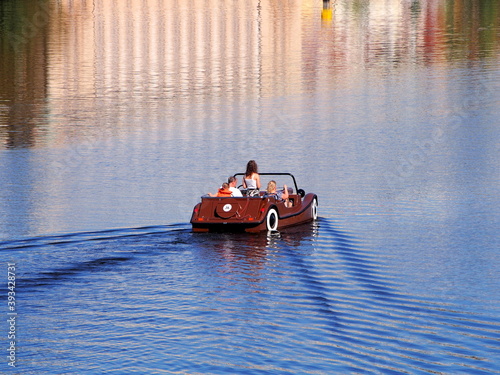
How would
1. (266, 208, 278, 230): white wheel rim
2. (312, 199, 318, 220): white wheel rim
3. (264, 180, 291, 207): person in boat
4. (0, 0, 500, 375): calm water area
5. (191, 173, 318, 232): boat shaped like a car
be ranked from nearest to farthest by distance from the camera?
(0, 0, 500, 375): calm water area → (191, 173, 318, 232): boat shaped like a car → (266, 208, 278, 230): white wheel rim → (264, 180, 291, 207): person in boat → (312, 199, 318, 220): white wheel rim

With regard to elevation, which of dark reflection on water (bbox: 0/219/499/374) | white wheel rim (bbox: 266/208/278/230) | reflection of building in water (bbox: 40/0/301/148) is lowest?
dark reflection on water (bbox: 0/219/499/374)

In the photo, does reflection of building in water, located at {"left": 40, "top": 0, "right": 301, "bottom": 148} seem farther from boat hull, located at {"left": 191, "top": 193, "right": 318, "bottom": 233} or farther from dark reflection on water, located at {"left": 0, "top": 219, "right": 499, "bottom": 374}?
dark reflection on water, located at {"left": 0, "top": 219, "right": 499, "bottom": 374}

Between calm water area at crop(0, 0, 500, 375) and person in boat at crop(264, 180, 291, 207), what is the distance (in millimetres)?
941

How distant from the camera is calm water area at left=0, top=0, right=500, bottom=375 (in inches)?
554

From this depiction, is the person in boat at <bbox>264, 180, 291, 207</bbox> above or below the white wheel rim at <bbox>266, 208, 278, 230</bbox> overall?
above

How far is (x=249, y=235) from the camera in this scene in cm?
2141

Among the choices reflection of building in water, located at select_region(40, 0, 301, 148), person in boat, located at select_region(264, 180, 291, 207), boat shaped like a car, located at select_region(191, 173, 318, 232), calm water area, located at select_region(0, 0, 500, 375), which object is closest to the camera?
calm water area, located at select_region(0, 0, 500, 375)

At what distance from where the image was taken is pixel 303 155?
3191cm

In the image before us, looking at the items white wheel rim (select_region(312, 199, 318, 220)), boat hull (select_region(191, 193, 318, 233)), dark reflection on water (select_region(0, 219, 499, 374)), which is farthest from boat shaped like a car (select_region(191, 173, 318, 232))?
white wheel rim (select_region(312, 199, 318, 220))

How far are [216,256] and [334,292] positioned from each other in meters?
3.65

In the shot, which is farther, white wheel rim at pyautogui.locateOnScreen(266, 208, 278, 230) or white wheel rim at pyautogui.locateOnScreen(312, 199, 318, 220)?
white wheel rim at pyautogui.locateOnScreen(312, 199, 318, 220)

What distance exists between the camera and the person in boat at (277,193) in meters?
22.8

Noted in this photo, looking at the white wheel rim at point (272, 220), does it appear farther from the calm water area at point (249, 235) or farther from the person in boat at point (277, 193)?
the person in boat at point (277, 193)

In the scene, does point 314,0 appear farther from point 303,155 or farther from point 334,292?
point 334,292
